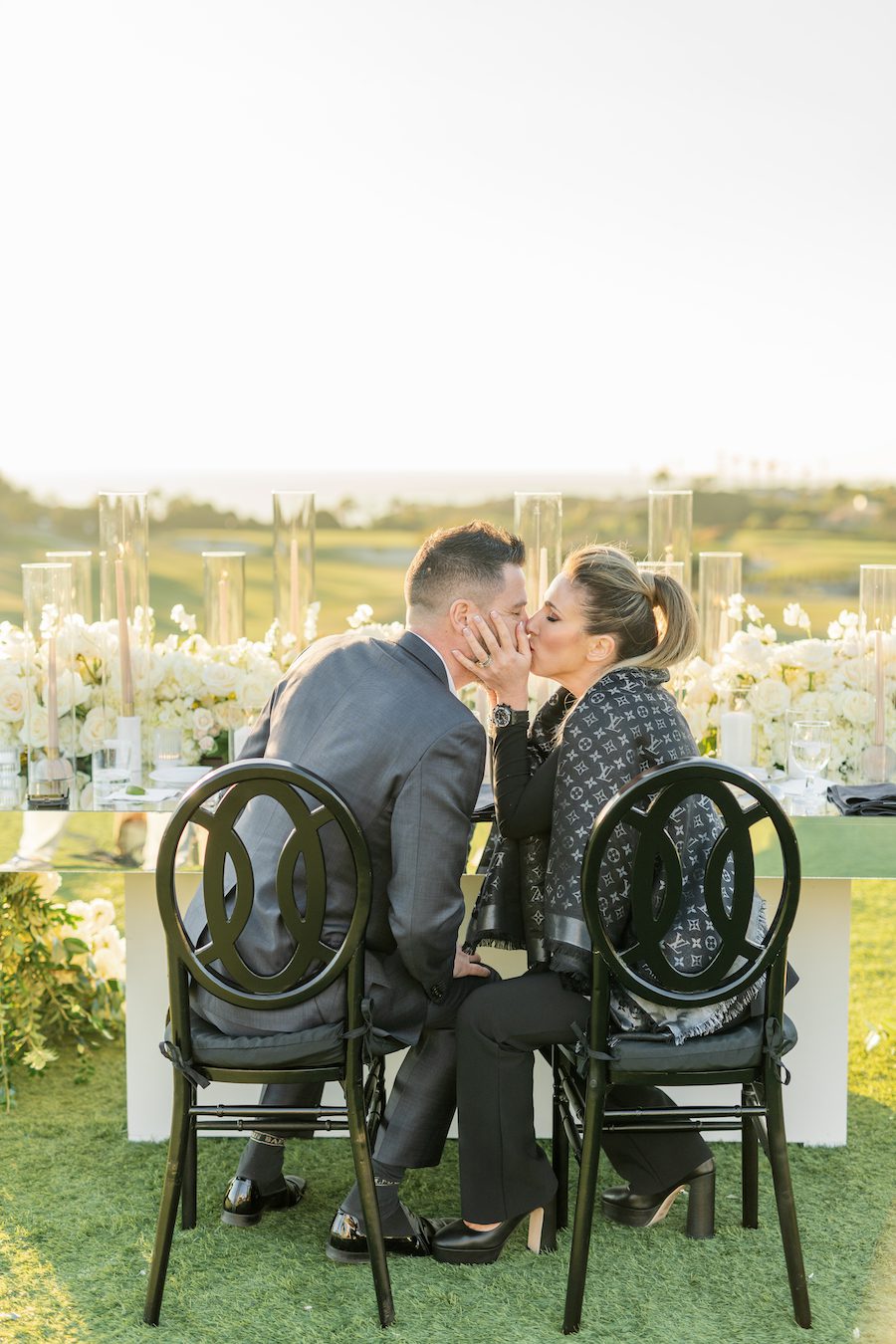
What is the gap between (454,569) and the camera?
2.47 m

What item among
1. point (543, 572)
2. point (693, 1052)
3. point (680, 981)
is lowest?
point (693, 1052)

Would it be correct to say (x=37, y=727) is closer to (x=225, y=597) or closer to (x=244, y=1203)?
(x=225, y=597)

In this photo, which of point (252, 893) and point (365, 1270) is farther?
point (365, 1270)

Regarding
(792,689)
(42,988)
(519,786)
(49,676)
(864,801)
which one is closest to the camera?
(519,786)

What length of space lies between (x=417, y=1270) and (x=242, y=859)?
892mm

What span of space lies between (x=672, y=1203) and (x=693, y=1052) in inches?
25.7

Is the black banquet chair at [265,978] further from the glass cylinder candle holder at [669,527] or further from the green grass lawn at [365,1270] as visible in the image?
the glass cylinder candle holder at [669,527]

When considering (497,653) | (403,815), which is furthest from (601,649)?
(403,815)

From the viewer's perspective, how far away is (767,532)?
61.4 feet

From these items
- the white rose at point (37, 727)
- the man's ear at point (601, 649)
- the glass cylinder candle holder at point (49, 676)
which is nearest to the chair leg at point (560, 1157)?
the man's ear at point (601, 649)

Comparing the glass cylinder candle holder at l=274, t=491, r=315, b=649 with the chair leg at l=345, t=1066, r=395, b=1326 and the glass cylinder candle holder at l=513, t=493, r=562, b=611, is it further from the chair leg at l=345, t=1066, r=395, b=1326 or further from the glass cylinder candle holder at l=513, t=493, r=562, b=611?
the chair leg at l=345, t=1066, r=395, b=1326

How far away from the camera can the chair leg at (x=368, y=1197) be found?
228 cm

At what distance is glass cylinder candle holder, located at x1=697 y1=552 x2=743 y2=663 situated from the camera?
341 centimetres

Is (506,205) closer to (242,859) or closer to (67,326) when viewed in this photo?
(67,326)
